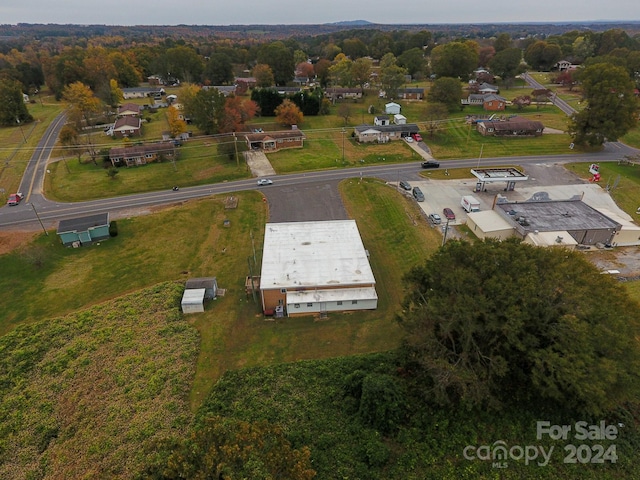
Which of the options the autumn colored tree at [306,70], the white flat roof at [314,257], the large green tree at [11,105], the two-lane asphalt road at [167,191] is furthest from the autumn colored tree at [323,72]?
the white flat roof at [314,257]

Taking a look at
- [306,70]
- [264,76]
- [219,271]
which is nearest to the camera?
[219,271]

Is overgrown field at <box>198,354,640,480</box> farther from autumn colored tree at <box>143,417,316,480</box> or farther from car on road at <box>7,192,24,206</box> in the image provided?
car on road at <box>7,192,24,206</box>

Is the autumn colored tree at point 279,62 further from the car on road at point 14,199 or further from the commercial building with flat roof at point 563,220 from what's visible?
the commercial building with flat roof at point 563,220

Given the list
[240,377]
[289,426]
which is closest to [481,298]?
[289,426]

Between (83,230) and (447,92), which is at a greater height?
(447,92)

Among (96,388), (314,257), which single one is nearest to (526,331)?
(314,257)

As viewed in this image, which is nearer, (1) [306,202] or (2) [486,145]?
(1) [306,202]

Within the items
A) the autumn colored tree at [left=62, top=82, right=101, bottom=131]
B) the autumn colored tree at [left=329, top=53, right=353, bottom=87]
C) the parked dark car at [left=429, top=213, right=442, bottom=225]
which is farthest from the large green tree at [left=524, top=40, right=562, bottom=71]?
the autumn colored tree at [left=62, top=82, right=101, bottom=131]

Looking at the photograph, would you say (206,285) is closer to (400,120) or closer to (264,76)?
(400,120)
